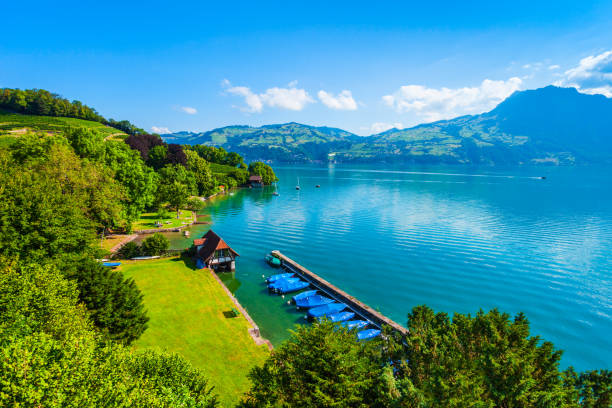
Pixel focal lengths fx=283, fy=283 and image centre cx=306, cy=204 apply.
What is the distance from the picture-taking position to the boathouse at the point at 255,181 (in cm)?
17662

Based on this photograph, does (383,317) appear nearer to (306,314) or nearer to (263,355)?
(306,314)

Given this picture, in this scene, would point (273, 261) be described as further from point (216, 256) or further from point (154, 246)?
point (154, 246)

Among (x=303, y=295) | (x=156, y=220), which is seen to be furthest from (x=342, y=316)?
(x=156, y=220)

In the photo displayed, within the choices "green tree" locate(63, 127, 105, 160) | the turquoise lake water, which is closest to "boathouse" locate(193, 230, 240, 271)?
the turquoise lake water

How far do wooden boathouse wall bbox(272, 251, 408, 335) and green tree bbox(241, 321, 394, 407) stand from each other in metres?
14.6

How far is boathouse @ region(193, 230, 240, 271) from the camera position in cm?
5259

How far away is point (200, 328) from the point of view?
3341 cm

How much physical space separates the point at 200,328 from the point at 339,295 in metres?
21.2

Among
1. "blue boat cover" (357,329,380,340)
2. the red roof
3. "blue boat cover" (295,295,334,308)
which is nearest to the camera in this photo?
"blue boat cover" (357,329,380,340)

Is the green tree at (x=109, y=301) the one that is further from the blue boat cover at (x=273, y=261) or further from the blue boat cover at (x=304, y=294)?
the blue boat cover at (x=273, y=261)

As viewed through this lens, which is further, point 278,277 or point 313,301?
point 278,277

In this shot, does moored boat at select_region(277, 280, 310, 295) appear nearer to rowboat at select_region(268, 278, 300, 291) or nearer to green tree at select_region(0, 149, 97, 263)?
rowboat at select_region(268, 278, 300, 291)

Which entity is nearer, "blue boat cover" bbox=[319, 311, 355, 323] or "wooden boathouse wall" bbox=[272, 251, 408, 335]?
"wooden boathouse wall" bbox=[272, 251, 408, 335]

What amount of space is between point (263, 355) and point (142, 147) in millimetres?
133013
